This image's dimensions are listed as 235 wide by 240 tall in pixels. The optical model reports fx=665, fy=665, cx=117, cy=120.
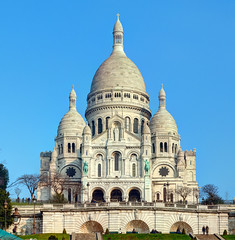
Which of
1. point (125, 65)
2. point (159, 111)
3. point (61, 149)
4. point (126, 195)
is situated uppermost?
point (125, 65)

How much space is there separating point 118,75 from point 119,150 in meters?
19.5

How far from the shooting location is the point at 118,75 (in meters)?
121

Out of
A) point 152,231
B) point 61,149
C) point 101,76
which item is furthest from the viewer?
point 101,76

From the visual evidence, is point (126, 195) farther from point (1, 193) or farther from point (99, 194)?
point (1, 193)

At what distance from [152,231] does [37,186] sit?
4138cm

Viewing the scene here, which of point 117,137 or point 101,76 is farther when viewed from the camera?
point 101,76

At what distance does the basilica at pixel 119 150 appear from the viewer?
10281cm

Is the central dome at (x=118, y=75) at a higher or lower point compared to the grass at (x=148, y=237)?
higher

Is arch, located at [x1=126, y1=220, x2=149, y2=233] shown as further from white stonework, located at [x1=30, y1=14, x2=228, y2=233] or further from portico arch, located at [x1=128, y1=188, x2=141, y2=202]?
portico arch, located at [x1=128, y1=188, x2=141, y2=202]

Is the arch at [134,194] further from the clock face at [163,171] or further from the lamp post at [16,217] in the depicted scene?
the lamp post at [16,217]

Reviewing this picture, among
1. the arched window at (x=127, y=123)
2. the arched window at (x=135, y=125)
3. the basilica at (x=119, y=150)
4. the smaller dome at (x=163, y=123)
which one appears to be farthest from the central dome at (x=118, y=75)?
the smaller dome at (x=163, y=123)

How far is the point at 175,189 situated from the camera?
10569cm

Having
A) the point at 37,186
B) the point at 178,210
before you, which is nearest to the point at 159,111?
the point at 37,186

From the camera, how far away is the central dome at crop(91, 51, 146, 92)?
120 metres
